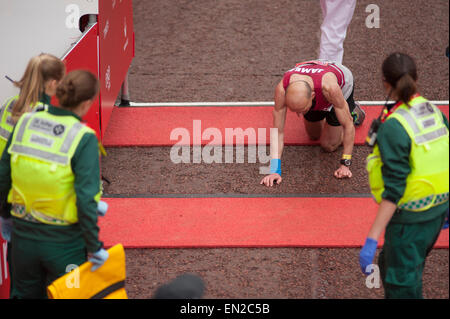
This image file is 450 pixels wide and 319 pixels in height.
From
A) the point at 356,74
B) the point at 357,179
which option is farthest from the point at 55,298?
the point at 356,74

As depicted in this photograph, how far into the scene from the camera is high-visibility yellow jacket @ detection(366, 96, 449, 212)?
3.52m

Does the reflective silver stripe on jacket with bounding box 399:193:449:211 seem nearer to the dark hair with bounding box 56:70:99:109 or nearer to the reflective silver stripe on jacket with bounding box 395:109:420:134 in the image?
the reflective silver stripe on jacket with bounding box 395:109:420:134

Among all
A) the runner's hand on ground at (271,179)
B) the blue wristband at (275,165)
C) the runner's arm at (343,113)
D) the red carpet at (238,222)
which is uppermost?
the runner's arm at (343,113)

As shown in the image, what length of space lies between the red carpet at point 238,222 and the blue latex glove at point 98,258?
171 cm

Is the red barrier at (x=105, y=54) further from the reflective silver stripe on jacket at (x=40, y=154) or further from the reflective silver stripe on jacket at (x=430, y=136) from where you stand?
the reflective silver stripe on jacket at (x=430, y=136)

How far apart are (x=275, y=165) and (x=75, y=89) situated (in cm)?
301

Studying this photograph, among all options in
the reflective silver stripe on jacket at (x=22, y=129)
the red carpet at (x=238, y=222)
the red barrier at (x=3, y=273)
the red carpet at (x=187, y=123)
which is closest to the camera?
the reflective silver stripe on jacket at (x=22, y=129)

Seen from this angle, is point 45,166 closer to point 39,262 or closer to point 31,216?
point 31,216

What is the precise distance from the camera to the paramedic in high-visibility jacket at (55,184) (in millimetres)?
3418

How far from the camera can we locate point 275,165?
6.18m

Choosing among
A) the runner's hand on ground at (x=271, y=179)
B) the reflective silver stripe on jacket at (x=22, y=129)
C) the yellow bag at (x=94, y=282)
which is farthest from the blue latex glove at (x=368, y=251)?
the runner's hand on ground at (x=271, y=179)

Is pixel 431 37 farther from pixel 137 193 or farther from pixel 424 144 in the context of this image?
pixel 424 144

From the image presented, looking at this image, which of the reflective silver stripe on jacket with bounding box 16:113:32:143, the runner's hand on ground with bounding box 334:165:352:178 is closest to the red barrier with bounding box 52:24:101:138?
the reflective silver stripe on jacket with bounding box 16:113:32:143

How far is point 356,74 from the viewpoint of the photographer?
869 cm
